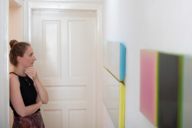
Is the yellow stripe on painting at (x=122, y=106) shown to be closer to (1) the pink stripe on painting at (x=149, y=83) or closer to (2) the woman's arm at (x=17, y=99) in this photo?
(1) the pink stripe on painting at (x=149, y=83)

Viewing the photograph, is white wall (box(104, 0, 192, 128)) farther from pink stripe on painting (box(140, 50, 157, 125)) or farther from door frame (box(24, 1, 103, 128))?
door frame (box(24, 1, 103, 128))

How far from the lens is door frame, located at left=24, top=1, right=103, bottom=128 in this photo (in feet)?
11.9

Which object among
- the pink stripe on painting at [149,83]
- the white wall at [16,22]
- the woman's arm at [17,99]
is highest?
the white wall at [16,22]

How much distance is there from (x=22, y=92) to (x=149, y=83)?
1567mm

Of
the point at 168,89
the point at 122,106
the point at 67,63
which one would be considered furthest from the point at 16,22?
the point at 168,89

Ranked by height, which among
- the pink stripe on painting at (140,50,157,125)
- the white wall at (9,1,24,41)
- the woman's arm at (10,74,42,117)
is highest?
the white wall at (9,1,24,41)

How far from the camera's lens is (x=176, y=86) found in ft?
3.04

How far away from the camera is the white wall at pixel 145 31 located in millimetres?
999

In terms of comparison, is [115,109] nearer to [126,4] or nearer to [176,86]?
[126,4]

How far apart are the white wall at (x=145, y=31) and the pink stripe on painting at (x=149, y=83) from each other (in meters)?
0.05

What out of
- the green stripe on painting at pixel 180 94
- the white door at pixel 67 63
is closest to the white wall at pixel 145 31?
the green stripe on painting at pixel 180 94

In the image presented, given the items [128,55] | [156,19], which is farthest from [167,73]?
[128,55]

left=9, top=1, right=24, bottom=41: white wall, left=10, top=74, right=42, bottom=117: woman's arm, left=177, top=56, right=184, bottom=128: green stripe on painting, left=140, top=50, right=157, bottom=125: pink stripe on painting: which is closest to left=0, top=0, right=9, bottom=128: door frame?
left=10, top=74, right=42, bottom=117: woman's arm

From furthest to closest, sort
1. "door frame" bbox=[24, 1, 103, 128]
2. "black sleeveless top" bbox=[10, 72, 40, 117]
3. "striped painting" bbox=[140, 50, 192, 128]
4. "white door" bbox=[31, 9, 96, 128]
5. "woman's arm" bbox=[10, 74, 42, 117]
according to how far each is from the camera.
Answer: "white door" bbox=[31, 9, 96, 128]
"door frame" bbox=[24, 1, 103, 128]
"black sleeveless top" bbox=[10, 72, 40, 117]
"woman's arm" bbox=[10, 74, 42, 117]
"striped painting" bbox=[140, 50, 192, 128]
